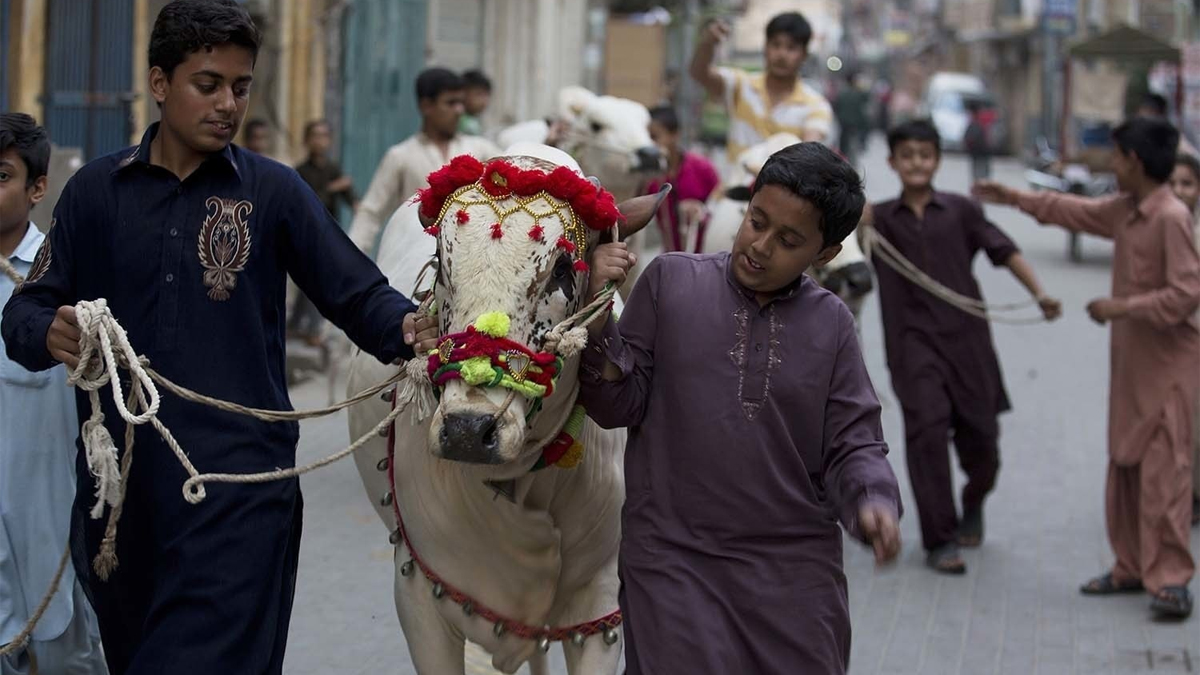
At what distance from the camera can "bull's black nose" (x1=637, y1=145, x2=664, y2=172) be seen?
7.82 metres

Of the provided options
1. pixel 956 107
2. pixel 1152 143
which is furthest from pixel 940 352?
pixel 956 107

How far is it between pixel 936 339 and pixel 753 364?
12.8 feet

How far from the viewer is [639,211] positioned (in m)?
3.79

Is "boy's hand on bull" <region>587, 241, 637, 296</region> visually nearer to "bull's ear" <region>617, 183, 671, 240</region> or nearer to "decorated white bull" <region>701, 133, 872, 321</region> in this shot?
"bull's ear" <region>617, 183, 671, 240</region>

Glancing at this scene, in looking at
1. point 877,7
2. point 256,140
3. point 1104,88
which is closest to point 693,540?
point 256,140

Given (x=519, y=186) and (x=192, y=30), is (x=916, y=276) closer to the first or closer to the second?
(x=519, y=186)

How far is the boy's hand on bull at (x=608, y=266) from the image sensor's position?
11.8 ft

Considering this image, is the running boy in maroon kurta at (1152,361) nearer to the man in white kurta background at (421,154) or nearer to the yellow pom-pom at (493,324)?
the man in white kurta background at (421,154)

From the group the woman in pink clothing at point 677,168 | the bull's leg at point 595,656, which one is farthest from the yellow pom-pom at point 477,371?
the woman in pink clothing at point 677,168

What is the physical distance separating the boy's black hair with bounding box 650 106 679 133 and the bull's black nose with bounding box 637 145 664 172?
4.96 ft

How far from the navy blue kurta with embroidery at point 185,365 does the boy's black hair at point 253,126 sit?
8351mm

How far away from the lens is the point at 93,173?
3.57 meters

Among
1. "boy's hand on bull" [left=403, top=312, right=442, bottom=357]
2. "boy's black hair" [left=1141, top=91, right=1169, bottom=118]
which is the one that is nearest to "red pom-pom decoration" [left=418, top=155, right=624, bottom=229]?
"boy's hand on bull" [left=403, top=312, right=442, bottom=357]

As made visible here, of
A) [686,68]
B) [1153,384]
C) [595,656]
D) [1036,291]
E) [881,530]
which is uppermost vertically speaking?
[686,68]
